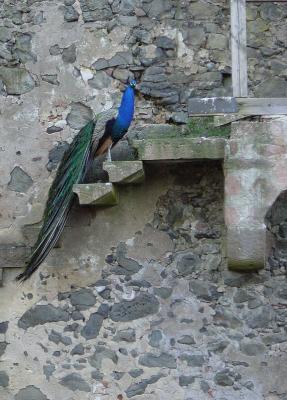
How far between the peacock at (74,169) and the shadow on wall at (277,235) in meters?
1.16

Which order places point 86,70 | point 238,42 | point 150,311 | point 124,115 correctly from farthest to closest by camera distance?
point 86,70 < point 150,311 < point 124,115 < point 238,42

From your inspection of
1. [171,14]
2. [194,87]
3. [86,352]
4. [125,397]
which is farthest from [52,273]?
[171,14]

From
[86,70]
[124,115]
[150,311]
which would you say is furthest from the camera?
[86,70]

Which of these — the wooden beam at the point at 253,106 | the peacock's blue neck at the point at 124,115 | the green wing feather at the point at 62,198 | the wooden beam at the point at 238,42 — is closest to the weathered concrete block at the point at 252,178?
the wooden beam at the point at 253,106

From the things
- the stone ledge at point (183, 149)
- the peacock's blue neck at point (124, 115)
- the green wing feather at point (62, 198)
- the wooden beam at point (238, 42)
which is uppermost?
the wooden beam at point (238, 42)

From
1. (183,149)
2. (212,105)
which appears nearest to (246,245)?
(183,149)

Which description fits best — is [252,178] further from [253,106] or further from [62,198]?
[62,198]

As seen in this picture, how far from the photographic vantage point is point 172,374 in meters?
5.67

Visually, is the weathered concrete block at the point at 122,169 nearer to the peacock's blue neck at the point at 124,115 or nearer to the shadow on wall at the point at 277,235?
the peacock's blue neck at the point at 124,115

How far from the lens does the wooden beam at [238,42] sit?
5.38 meters

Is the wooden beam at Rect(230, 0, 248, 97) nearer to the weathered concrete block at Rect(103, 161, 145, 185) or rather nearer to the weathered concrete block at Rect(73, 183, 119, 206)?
the weathered concrete block at Rect(103, 161, 145, 185)

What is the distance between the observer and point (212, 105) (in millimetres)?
5570

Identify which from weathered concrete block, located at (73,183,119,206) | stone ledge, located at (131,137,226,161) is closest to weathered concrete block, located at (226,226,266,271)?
stone ledge, located at (131,137,226,161)

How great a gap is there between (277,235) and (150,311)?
1006mm
